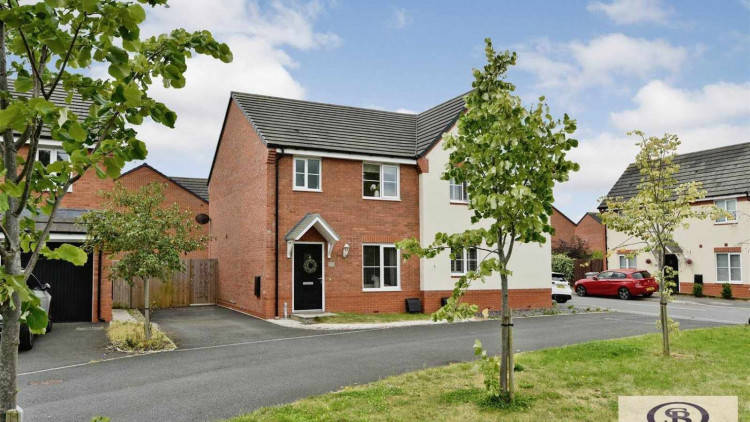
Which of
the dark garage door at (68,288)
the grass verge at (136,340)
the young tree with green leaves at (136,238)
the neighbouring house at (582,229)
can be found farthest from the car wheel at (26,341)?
the neighbouring house at (582,229)

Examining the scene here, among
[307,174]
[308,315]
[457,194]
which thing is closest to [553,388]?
[308,315]

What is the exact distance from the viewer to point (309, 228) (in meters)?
19.7

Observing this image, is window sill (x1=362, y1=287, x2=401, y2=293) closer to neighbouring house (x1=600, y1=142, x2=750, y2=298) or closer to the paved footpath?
the paved footpath

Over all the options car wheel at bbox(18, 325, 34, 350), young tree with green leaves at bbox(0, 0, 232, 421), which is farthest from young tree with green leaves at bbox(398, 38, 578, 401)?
car wheel at bbox(18, 325, 34, 350)

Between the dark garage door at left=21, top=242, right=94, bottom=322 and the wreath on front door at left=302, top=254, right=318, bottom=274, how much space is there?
6942 millimetres

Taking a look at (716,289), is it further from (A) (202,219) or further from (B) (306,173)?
(A) (202,219)

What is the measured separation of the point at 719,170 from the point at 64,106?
123 ft

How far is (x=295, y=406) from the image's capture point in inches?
297

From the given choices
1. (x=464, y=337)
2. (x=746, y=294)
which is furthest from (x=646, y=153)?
(x=746, y=294)

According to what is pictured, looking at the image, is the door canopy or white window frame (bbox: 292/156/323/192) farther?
white window frame (bbox: 292/156/323/192)

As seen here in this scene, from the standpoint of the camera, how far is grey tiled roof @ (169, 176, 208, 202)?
38062mm

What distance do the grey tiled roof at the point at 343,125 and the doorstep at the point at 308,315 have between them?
5790mm

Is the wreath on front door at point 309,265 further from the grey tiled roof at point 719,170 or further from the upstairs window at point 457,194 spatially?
the grey tiled roof at point 719,170

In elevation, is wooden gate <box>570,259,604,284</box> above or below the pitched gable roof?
below
